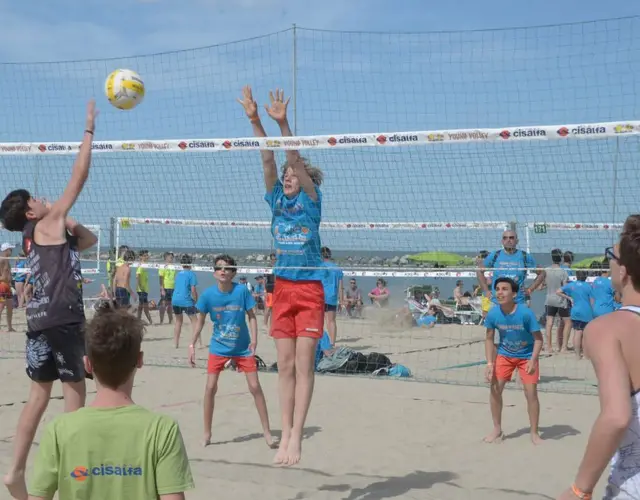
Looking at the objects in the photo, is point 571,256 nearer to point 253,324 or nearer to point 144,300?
point 253,324

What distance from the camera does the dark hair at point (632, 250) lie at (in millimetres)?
2088

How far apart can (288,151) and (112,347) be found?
9.74ft

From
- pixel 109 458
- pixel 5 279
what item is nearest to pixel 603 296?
pixel 109 458

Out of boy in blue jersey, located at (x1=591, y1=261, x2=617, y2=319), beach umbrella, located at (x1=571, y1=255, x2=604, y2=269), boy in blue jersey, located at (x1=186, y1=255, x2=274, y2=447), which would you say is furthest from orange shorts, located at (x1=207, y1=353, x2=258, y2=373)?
beach umbrella, located at (x1=571, y1=255, x2=604, y2=269)

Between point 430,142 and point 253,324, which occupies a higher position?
point 430,142

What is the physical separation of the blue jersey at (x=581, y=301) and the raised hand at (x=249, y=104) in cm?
711

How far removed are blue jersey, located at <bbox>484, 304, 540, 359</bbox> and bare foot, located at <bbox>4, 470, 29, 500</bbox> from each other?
370 cm

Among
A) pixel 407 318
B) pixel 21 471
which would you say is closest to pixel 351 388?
pixel 21 471

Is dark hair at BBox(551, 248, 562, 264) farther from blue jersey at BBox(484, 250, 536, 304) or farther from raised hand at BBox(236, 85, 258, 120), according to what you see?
raised hand at BBox(236, 85, 258, 120)

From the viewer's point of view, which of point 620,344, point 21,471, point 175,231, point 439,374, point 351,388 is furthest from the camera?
point 175,231

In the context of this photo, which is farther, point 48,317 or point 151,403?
point 151,403

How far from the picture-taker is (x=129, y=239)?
13.7 metres

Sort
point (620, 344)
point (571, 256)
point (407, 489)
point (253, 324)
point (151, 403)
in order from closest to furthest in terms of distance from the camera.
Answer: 1. point (620, 344)
2. point (407, 489)
3. point (253, 324)
4. point (151, 403)
5. point (571, 256)

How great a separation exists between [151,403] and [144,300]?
8.27m
